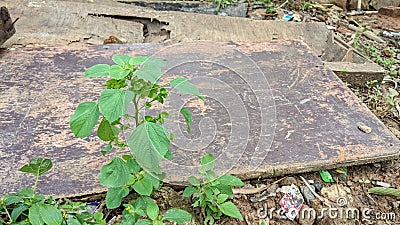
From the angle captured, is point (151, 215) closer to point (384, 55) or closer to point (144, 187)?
point (144, 187)

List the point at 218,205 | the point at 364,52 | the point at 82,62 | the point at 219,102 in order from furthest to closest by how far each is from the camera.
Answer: the point at 364,52 < the point at 82,62 < the point at 219,102 < the point at 218,205

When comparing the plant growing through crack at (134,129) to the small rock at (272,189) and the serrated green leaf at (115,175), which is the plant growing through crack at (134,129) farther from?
the small rock at (272,189)

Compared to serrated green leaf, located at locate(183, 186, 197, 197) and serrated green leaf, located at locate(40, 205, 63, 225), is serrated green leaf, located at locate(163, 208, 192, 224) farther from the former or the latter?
serrated green leaf, located at locate(40, 205, 63, 225)

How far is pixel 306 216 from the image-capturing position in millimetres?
1295

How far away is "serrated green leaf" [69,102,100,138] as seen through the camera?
90 cm

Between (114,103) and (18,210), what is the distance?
0.39 metres

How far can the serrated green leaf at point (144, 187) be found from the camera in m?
1.03

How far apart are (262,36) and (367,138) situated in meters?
1.17

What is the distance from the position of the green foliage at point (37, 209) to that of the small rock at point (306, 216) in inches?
25.8

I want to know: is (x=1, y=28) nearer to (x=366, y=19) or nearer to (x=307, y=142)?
(x=307, y=142)

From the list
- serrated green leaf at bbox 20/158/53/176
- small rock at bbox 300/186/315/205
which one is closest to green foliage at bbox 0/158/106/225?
serrated green leaf at bbox 20/158/53/176

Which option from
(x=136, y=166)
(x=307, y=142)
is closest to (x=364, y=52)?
(x=307, y=142)

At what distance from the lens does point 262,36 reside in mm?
2443

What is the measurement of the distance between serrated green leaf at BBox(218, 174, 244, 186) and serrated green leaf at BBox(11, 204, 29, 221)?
0.55 meters
